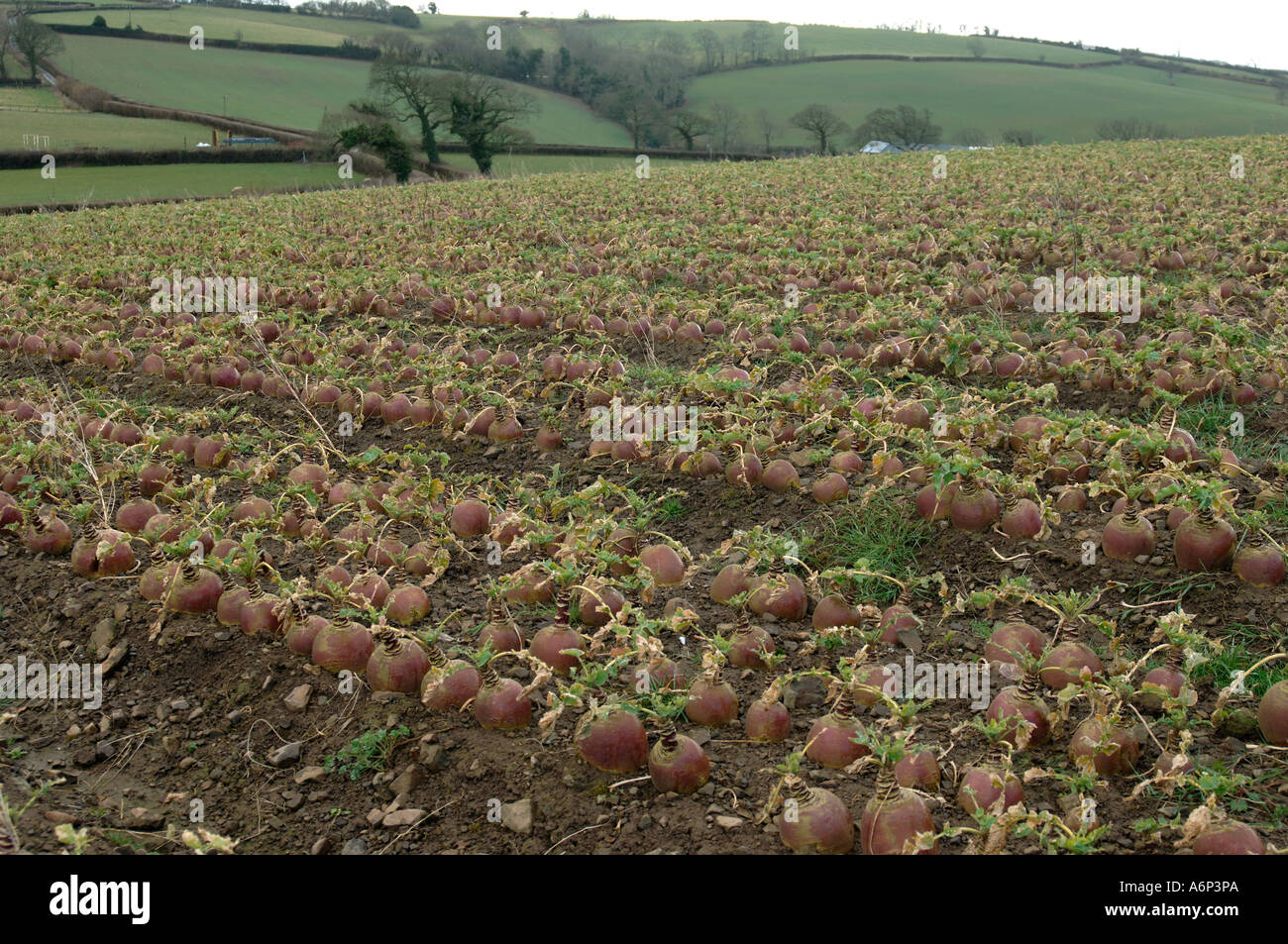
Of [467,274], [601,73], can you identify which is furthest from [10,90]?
[467,274]

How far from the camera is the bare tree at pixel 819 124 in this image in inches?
2205

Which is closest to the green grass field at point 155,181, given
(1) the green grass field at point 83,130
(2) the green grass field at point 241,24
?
(1) the green grass field at point 83,130

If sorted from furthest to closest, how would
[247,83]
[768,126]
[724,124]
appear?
[768,126] < [724,124] < [247,83]

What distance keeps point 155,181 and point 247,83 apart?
26509 mm

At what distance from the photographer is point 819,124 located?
56312mm

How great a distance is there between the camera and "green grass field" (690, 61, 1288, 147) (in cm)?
5944

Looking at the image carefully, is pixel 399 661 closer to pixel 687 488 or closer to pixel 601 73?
pixel 687 488

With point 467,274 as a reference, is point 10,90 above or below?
above

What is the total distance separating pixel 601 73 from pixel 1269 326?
63.3 meters

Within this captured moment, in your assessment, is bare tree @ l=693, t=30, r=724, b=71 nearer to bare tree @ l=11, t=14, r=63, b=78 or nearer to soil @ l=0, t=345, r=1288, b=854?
bare tree @ l=11, t=14, r=63, b=78

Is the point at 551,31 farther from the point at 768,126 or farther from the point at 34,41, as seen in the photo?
the point at 34,41

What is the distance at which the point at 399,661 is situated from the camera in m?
3.66

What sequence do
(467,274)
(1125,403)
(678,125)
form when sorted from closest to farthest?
(1125,403) → (467,274) → (678,125)

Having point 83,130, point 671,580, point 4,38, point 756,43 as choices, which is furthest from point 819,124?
point 671,580
